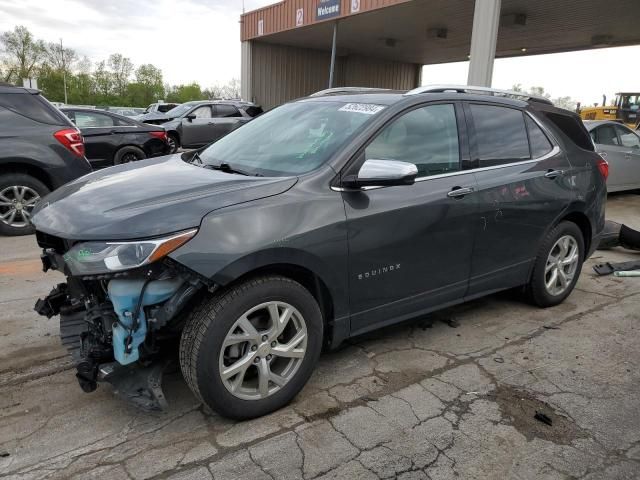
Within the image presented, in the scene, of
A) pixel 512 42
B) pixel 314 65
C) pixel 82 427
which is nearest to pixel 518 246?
pixel 82 427

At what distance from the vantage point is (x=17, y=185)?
6277 mm

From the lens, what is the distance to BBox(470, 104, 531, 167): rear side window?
12.0 ft

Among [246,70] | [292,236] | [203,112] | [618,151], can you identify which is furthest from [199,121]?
[292,236]

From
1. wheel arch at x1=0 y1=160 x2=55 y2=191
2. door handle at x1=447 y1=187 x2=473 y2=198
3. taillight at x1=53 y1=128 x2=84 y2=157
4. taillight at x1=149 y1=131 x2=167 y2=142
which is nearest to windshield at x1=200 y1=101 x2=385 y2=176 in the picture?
door handle at x1=447 y1=187 x2=473 y2=198

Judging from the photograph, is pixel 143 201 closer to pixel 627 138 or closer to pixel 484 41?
pixel 627 138

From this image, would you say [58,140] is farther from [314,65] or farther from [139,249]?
[314,65]

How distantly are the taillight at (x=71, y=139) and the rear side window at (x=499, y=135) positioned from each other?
4.94 m

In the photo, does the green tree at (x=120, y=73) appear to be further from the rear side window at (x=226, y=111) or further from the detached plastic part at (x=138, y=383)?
the detached plastic part at (x=138, y=383)

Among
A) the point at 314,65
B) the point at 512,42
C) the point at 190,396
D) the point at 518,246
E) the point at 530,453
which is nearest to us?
the point at 530,453

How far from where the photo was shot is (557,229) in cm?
419

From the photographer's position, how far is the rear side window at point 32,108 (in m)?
6.27

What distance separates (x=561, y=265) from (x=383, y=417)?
2452 mm

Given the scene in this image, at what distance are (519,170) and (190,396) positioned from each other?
2.80 m

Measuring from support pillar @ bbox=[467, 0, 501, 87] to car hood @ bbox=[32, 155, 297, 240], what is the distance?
9693mm
